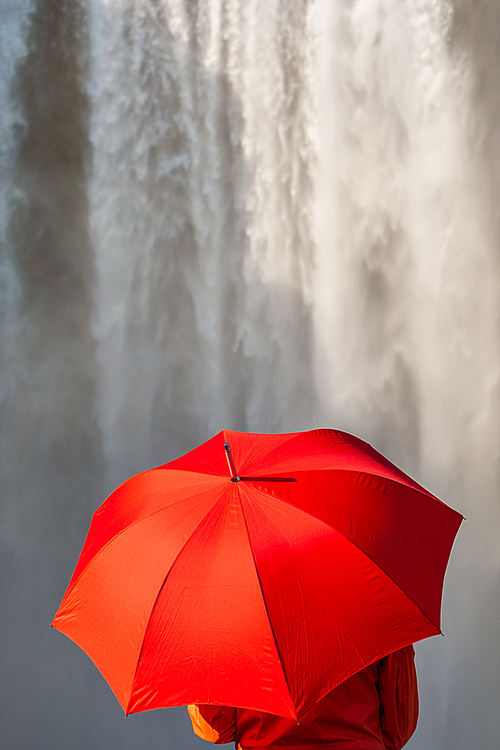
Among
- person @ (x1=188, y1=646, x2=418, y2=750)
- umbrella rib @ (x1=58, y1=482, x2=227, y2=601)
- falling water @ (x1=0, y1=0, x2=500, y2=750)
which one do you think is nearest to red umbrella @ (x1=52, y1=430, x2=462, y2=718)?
umbrella rib @ (x1=58, y1=482, x2=227, y2=601)

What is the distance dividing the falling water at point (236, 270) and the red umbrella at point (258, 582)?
3511 mm

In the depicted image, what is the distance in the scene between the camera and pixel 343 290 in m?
5.71

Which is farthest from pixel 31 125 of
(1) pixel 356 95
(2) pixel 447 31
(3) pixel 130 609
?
(3) pixel 130 609

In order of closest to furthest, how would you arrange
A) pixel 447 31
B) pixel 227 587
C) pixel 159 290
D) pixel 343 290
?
pixel 227 587, pixel 447 31, pixel 343 290, pixel 159 290

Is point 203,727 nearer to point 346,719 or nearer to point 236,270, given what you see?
point 346,719

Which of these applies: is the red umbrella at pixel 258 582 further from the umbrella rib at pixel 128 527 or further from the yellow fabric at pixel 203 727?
the yellow fabric at pixel 203 727

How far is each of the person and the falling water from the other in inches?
136

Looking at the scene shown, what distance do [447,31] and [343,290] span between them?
2286 millimetres

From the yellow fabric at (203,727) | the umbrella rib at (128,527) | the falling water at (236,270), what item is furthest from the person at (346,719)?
the falling water at (236,270)

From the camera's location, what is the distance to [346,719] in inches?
71.1

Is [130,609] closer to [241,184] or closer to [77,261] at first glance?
[241,184]

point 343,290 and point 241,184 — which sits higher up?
point 241,184

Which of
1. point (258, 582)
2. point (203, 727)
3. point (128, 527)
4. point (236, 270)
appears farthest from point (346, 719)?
point (236, 270)

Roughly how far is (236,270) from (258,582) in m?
4.82
